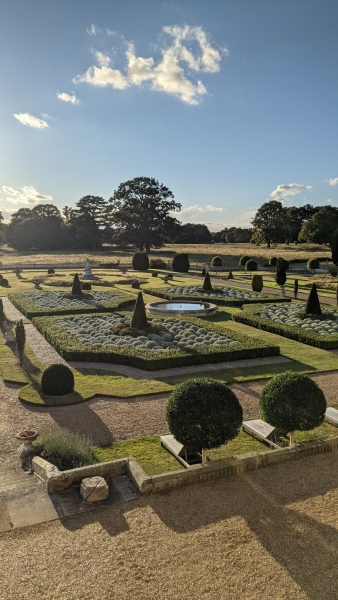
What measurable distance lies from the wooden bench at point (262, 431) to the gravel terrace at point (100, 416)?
3.43 ft

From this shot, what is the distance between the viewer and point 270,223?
9200 cm

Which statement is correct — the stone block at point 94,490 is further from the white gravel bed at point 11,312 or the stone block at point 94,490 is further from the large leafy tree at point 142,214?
the large leafy tree at point 142,214

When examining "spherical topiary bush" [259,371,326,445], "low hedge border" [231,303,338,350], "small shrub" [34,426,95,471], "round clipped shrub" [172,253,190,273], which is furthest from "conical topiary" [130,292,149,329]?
"round clipped shrub" [172,253,190,273]

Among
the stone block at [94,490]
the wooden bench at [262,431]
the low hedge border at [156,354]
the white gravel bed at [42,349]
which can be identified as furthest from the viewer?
the white gravel bed at [42,349]

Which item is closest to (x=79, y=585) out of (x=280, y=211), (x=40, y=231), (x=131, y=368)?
(x=131, y=368)

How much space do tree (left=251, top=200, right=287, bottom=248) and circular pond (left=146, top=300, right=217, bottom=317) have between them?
220ft

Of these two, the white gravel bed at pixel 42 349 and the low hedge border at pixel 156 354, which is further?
the white gravel bed at pixel 42 349

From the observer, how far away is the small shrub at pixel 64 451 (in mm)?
8695

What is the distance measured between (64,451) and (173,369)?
775 cm

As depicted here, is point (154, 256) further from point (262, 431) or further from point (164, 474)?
point (164, 474)

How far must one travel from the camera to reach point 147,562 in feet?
19.5


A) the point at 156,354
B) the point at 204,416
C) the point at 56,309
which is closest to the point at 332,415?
the point at 204,416

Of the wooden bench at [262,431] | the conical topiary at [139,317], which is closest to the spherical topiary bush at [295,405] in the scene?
the wooden bench at [262,431]

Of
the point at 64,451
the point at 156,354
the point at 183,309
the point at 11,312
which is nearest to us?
the point at 64,451
